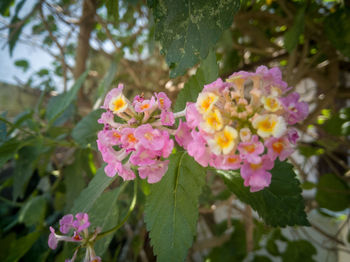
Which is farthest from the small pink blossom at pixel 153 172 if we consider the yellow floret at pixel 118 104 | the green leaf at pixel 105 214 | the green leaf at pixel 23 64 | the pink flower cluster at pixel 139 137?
the green leaf at pixel 23 64

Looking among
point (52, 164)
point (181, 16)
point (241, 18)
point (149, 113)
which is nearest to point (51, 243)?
point (149, 113)

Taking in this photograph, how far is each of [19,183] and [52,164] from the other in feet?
1.72

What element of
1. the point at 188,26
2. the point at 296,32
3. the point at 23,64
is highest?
the point at 23,64

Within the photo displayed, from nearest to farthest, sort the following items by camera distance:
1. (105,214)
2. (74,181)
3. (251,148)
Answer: (251,148)
(105,214)
(74,181)

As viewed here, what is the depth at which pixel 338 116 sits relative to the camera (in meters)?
0.92

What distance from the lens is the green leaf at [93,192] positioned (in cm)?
53

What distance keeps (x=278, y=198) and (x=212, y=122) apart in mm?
275

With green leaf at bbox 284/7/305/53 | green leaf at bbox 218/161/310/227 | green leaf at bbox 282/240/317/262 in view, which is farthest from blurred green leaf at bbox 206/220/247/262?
green leaf at bbox 284/7/305/53

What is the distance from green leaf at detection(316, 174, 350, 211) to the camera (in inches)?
36.6

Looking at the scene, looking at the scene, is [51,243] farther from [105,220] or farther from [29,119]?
[29,119]

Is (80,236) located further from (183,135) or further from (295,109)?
(295,109)

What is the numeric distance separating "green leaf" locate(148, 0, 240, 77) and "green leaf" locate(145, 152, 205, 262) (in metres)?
0.19

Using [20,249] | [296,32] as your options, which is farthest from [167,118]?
[20,249]

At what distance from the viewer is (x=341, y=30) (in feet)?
2.59
